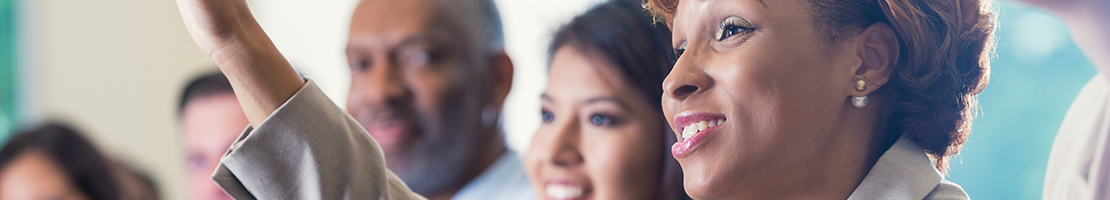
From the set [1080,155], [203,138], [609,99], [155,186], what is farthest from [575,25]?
[155,186]

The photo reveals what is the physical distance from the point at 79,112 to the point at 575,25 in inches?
118

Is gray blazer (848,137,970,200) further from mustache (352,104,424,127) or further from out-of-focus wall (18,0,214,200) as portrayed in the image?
out-of-focus wall (18,0,214,200)

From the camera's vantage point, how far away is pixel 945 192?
725mm

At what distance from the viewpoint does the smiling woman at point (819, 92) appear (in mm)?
688

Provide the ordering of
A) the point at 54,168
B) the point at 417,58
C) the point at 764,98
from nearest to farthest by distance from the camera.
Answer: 1. the point at 764,98
2. the point at 417,58
3. the point at 54,168

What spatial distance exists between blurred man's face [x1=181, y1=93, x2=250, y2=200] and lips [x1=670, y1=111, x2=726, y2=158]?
3.82 feet

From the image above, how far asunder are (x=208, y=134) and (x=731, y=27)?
1303mm

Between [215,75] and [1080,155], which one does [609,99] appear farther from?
[215,75]

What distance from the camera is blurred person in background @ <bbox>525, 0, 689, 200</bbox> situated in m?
1.06

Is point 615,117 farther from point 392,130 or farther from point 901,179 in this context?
point 392,130

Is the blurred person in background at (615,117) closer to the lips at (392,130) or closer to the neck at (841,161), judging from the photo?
the neck at (841,161)

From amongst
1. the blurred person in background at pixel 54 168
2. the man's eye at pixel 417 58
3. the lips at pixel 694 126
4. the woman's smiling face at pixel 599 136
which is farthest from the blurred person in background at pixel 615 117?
the blurred person in background at pixel 54 168

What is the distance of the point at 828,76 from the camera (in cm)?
69

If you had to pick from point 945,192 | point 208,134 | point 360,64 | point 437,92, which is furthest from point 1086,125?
point 208,134
